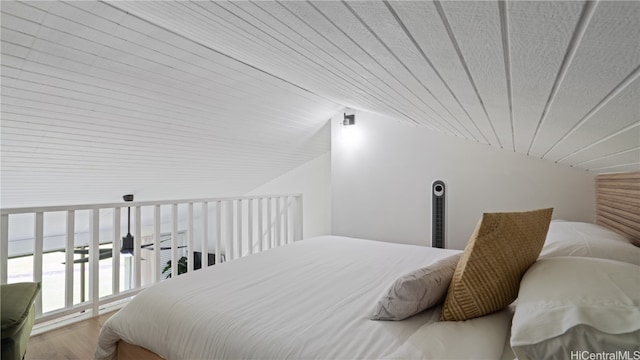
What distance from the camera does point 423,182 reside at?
11.4 ft

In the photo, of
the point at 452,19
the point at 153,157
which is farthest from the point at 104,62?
the point at 452,19

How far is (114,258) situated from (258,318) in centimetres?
200

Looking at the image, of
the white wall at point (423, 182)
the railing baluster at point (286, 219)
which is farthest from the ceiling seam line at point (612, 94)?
the railing baluster at point (286, 219)

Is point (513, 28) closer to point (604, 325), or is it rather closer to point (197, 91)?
point (604, 325)

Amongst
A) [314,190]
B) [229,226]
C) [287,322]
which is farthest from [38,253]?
[314,190]

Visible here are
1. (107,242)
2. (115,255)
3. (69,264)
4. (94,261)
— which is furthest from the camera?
(107,242)

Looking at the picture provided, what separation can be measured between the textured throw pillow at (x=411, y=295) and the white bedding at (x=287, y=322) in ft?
0.13

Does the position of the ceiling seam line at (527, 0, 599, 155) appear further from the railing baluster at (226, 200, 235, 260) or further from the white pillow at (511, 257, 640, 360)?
the railing baluster at (226, 200, 235, 260)

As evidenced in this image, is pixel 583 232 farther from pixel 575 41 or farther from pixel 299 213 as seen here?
pixel 299 213

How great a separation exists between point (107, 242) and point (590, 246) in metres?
5.64

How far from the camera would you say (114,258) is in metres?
2.67

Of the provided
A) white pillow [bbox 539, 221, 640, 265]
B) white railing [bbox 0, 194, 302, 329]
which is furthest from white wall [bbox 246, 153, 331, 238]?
white pillow [bbox 539, 221, 640, 265]

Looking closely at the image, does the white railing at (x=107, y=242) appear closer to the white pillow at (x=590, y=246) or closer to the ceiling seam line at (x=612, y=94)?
the white pillow at (x=590, y=246)

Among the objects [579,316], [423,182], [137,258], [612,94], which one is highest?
[612,94]
